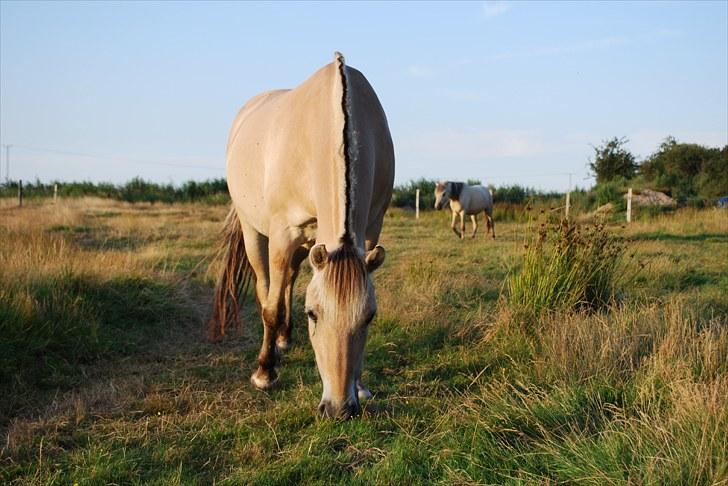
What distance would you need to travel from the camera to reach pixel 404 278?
821 centimetres

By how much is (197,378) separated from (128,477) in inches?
68.4

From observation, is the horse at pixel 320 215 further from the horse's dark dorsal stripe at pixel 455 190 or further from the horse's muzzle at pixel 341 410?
the horse's dark dorsal stripe at pixel 455 190

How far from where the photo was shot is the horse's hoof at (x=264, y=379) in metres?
4.56

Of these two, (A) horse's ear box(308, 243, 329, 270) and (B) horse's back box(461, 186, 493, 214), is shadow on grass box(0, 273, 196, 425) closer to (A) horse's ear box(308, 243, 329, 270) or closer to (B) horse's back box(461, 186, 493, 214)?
(A) horse's ear box(308, 243, 329, 270)

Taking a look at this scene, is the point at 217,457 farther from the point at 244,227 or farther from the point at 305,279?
the point at 305,279

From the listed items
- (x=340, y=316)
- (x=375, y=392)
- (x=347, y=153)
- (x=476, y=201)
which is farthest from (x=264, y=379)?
(x=476, y=201)

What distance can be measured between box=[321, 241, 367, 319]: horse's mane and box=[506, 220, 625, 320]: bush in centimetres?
248

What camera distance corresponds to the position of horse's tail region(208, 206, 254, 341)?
19.3 ft

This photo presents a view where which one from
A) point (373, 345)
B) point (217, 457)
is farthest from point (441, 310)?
point (217, 457)

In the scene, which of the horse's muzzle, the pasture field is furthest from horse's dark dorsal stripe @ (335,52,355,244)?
the pasture field

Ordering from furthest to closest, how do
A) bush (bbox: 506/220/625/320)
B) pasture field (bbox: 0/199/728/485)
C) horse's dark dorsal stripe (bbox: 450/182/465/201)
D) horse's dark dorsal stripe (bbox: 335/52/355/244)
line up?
1. horse's dark dorsal stripe (bbox: 450/182/465/201)
2. bush (bbox: 506/220/625/320)
3. horse's dark dorsal stripe (bbox: 335/52/355/244)
4. pasture field (bbox: 0/199/728/485)

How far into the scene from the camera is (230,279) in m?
6.04

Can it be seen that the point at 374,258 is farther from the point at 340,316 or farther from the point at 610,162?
the point at 610,162

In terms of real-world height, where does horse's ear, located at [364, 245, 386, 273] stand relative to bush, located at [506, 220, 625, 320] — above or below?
above
